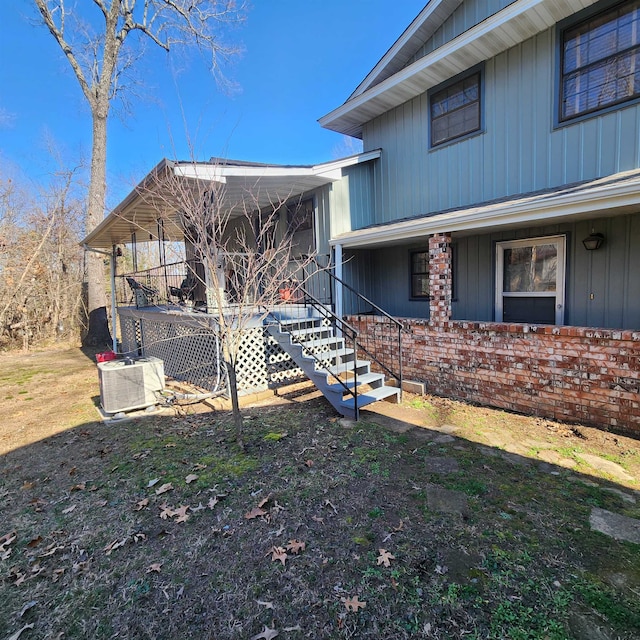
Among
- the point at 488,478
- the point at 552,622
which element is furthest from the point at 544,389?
the point at 552,622

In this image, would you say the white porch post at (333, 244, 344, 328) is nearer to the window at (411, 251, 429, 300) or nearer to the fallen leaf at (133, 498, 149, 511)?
the window at (411, 251, 429, 300)

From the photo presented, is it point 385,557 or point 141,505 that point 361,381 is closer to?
point 385,557

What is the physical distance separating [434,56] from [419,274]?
4072 mm

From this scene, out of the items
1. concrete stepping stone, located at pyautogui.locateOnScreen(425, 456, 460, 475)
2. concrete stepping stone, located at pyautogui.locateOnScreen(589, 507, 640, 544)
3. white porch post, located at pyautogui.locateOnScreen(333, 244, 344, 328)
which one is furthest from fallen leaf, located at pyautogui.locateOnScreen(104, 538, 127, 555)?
white porch post, located at pyautogui.locateOnScreen(333, 244, 344, 328)

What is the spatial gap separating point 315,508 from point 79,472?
8.98 feet

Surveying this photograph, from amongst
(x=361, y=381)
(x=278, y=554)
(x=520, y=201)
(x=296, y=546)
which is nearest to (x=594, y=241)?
(x=520, y=201)

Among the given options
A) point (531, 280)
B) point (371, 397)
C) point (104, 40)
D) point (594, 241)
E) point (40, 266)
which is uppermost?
point (104, 40)

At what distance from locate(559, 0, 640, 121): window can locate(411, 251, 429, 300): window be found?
334 centimetres

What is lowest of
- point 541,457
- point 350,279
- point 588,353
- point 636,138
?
point 541,457

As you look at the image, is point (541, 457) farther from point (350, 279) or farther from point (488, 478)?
point (350, 279)

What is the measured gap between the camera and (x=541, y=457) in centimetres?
404

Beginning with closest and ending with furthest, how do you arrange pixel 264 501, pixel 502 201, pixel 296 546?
1. pixel 296 546
2. pixel 264 501
3. pixel 502 201

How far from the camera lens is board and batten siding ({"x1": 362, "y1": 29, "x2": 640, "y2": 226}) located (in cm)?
557

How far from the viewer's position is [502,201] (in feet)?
20.1
